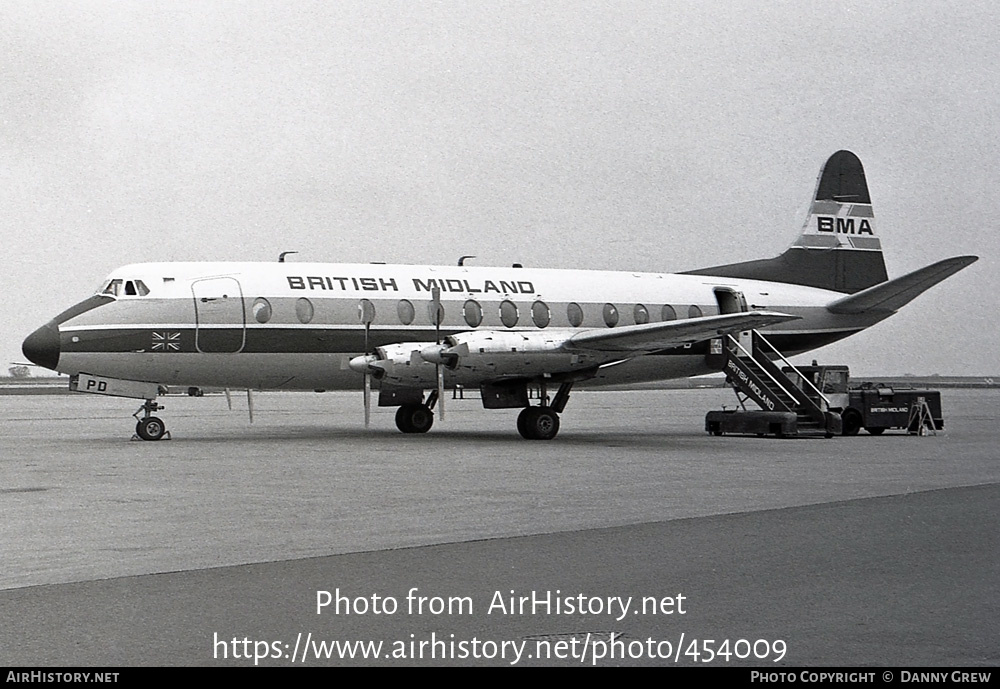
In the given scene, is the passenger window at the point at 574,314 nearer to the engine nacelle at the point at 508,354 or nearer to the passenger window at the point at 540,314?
the passenger window at the point at 540,314

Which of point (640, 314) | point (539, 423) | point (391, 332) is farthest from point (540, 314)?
point (391, 332)

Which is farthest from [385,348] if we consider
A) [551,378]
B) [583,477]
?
[583,477]

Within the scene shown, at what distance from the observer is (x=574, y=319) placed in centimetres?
2698

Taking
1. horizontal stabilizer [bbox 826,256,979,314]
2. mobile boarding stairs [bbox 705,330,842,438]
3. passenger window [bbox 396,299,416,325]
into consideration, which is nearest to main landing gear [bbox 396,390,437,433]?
passenger window [bbox 396,299,416,325]

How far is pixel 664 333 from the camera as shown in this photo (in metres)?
23.2

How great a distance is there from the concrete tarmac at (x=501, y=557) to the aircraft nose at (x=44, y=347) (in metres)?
4.03

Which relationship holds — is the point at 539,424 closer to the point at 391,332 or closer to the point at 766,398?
the point at 391,332

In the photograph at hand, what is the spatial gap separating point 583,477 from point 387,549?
667cm

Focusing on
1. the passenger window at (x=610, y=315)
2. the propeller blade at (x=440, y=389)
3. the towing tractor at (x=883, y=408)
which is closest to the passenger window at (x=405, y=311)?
the propeller blade at (x=440, y=389)

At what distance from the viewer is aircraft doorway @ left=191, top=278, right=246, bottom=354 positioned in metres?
23.2

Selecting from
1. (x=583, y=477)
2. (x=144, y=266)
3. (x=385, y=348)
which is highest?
(x=144, y=266)

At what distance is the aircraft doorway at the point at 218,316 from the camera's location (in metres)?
23.2

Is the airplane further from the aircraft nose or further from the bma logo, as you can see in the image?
the bma logo
